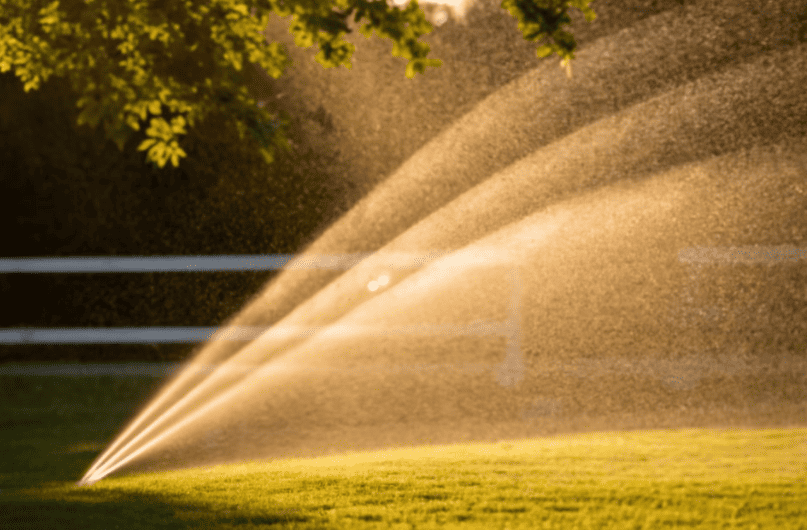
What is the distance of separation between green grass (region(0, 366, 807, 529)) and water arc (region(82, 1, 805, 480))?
3.87 m

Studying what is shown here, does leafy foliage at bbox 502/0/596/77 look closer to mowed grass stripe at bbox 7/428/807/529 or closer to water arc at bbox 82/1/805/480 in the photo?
mowed grass stripe at bbox 7/428/807/529

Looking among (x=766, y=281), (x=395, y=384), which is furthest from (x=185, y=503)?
(x=766, y=281)

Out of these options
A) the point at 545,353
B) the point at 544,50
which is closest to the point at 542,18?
the point at 544,50

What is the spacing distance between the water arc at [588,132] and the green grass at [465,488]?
387cm

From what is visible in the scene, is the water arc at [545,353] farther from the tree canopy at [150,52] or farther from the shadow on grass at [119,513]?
the tree canopy at [150,52]

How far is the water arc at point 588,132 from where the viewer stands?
24.8 feet

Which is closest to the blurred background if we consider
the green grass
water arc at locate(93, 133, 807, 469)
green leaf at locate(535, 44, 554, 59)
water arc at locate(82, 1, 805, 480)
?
water arc at locate(82, 1, 805, 480)

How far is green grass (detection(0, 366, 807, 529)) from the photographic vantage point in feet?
8.02

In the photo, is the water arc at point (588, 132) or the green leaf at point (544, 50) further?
the water arc at point (588, 132)

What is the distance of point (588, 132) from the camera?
780 centimetres

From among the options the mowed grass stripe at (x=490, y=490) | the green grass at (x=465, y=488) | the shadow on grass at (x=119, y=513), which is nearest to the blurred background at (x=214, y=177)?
the green grass at (x=465, y=488)

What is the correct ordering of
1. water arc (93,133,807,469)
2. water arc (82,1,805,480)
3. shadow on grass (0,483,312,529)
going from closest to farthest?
shadow on grass (0,483,312,529), water arc (93,133,807,469), water arc (82,1,805,480)

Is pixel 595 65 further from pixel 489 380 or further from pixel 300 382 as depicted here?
pixel 300 382

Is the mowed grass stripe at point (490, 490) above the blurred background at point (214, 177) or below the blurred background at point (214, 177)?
below
